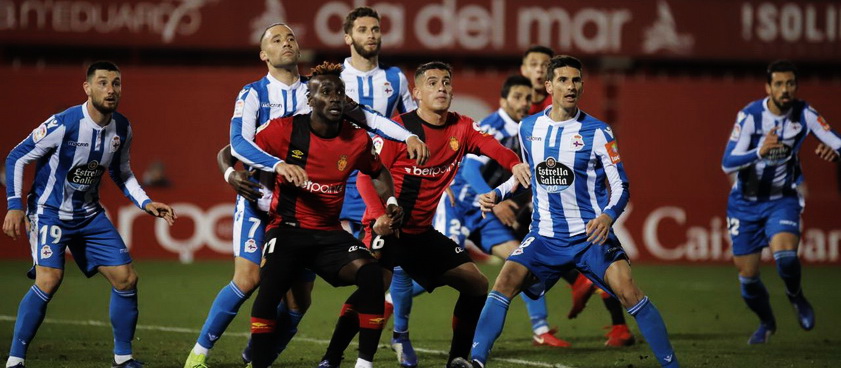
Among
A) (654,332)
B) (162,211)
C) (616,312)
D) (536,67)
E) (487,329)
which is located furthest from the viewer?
(536,67)

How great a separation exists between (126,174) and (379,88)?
195cm

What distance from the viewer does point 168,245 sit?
16.9 meters

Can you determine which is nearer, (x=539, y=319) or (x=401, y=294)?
(x=401, y=294)

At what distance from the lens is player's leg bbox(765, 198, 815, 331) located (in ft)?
29.7

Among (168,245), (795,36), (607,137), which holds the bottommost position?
(168,245)

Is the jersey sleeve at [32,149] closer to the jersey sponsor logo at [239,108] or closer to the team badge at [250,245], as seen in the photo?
the jersey sponsor logo at [239,108]

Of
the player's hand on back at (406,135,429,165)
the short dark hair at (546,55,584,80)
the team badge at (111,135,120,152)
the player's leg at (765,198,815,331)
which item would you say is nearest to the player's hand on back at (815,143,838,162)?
the player's leg at (765,198,815,331)

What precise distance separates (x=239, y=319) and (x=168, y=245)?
6.89 meters

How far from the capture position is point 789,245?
29.8ft

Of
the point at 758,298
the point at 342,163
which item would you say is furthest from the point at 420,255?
the point at 758,298

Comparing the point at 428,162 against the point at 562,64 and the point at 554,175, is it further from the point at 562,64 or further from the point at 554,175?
the point at 562,64

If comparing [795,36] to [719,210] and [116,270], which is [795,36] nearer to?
[719,210]

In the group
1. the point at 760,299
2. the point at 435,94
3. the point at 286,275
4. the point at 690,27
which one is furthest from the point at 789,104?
the point at 690,27

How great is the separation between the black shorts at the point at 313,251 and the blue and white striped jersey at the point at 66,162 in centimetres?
136
